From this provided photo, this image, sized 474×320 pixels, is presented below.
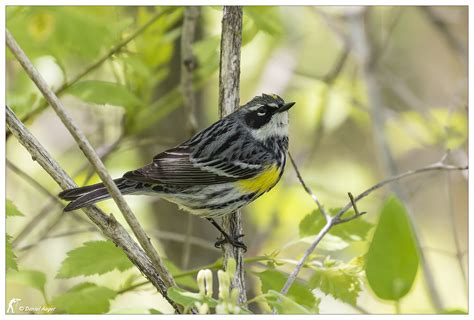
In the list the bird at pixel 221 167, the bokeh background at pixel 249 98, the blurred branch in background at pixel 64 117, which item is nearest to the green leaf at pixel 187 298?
the blurred branch in background at pixel 64 117

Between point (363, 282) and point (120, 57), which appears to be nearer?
point (363, 282)

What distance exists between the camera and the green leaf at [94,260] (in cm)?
251

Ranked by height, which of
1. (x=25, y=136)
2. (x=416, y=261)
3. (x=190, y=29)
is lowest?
(x=416, y=261)

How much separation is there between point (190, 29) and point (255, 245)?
1694 millimetres

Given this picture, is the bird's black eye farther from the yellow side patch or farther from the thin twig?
the thin twig

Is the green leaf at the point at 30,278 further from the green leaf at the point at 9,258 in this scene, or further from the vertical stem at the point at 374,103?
the vertical stem at the point at 374,103

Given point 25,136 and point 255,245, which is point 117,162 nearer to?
point 255,245

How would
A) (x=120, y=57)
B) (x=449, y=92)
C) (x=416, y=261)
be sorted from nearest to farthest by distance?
(x=416, y=261) < (x=120, y=57) < (x=449, y=92)

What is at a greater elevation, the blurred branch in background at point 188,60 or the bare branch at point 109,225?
the blurred branch in background at point 188,60

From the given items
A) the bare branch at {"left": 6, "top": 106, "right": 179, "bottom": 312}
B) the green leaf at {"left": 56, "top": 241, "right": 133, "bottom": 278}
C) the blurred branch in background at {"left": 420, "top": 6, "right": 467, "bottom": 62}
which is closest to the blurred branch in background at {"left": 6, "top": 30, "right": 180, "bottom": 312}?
the bare branch at {"left": 6, "top": 106, "right": 179, "bottom": 312}

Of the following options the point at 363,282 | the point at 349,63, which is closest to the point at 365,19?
the point at 349,63

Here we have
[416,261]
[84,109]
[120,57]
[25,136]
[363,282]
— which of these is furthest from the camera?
A: [84,109]

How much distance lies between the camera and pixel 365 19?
208 inches

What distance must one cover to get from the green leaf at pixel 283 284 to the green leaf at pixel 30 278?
2.83ft
